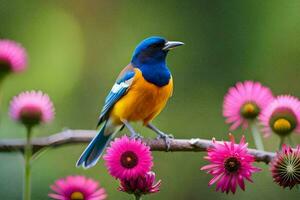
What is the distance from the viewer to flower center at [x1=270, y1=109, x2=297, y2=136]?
1447 mm

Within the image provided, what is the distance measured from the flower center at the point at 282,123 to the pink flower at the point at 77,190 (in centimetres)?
45

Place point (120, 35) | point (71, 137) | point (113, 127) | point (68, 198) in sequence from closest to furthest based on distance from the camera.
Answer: point (68, 198) → point (71, 137) → point (113, 127) → point (120, 35)

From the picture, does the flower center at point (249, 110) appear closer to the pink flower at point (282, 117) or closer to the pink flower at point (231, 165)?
the pink flower at point (282, 117)

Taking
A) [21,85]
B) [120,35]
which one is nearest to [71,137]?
[21,85]

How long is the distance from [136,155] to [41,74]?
306 centimetres

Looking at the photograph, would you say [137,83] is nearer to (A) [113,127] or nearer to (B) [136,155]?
(A) [113,127]

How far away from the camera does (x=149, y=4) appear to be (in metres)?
5.17

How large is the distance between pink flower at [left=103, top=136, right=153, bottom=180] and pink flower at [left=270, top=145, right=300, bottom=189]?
222 millimetres

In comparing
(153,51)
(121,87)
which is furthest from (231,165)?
(121,87)

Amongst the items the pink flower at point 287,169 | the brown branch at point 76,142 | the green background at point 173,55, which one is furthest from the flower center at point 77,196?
the green background at point 173,55

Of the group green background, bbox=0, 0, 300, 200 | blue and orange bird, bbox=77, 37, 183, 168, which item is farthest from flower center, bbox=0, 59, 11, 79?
green background, bbox=0, 0, 300, 200

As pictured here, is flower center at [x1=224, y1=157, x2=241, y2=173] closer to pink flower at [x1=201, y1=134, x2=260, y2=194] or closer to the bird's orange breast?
pink flower at [x1=201, y1=134, x2=260, y2=194]

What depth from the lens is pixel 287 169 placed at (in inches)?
48.4

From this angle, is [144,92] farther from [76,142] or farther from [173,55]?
[173,55]
